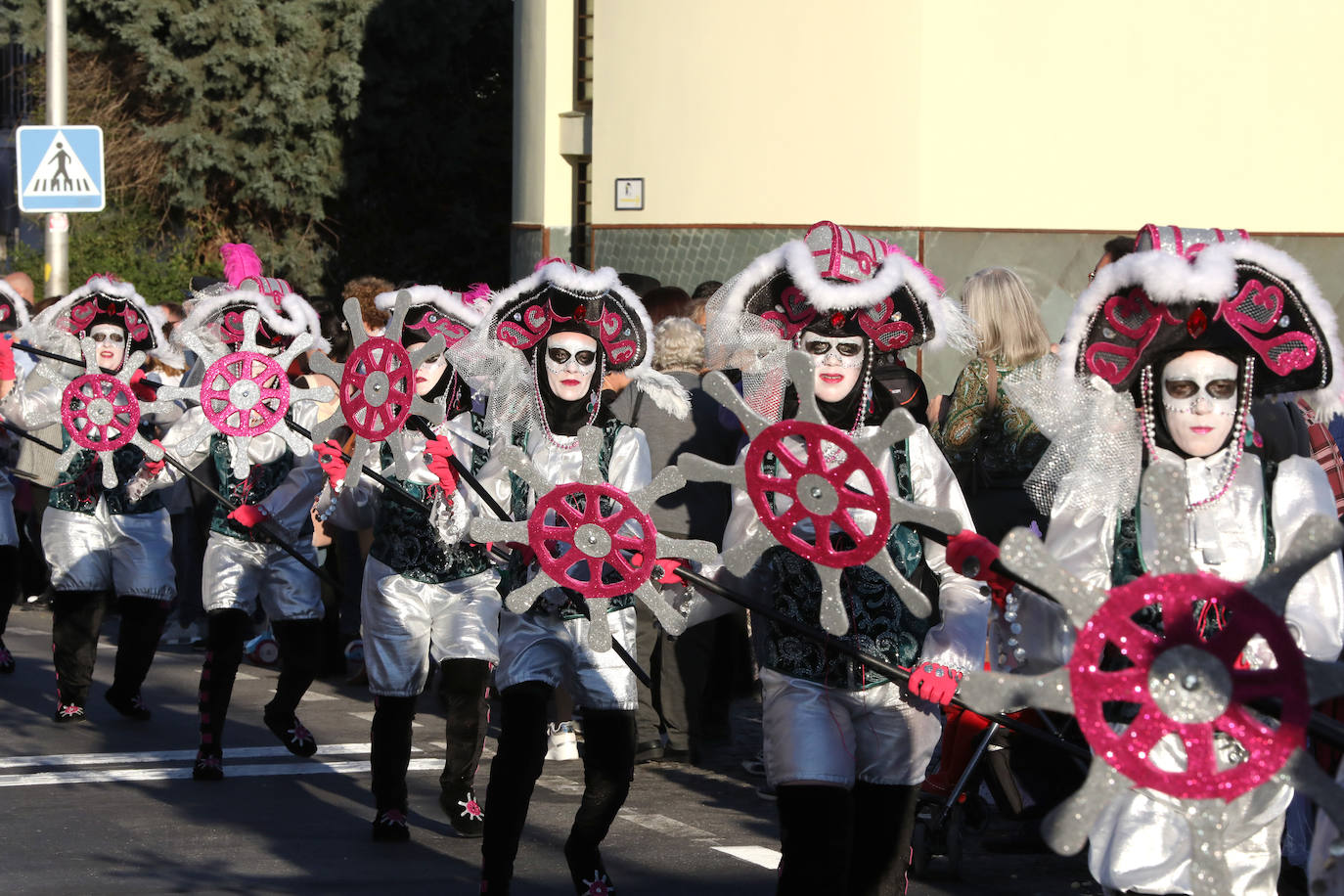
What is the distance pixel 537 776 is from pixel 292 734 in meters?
3.05

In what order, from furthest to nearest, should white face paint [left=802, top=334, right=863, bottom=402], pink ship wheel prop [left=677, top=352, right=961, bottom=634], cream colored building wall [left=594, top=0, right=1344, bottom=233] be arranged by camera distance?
cream colored building wall [left=594, top=0, right=1344, bottom=233], white face paint [left=802, top=334, right=863, bottom=402], pink ship wheel prop [left=677, top=352, right=961, bottom=634]

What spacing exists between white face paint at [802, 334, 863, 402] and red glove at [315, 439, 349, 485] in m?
2.71

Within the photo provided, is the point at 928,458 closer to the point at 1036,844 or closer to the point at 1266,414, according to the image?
the point at 1266,414

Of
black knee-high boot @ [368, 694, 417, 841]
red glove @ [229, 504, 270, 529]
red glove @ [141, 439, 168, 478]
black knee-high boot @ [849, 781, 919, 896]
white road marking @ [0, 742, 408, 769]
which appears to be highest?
red glove @ [141, 439, 168, 478]

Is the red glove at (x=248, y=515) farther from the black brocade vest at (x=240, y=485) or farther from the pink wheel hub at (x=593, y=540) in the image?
the pink wheel hub at (x=593, y=540)

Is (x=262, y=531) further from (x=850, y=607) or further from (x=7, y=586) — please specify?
(x=850, y=607)

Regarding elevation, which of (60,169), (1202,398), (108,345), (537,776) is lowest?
(537,776)

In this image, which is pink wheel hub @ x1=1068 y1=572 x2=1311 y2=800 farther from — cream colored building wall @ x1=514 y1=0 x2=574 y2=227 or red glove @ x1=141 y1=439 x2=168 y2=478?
cream colored building wall @ x1=514 y1=0 x2=574 y2=227

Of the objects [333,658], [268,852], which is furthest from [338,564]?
[268,852]

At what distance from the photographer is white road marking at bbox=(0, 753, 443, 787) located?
25.8 ft

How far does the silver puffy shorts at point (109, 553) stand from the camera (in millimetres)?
9102

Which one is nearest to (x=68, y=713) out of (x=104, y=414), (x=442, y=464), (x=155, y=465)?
(x=155, y=465)

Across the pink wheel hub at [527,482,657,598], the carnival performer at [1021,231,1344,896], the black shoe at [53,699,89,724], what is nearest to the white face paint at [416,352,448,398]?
the pink wheel hub at [527,482,657,598]

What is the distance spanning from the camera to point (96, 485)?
921 centimetres
